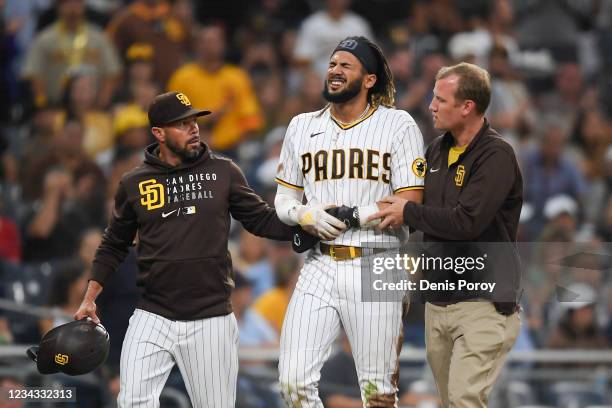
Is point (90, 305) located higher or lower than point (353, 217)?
lower

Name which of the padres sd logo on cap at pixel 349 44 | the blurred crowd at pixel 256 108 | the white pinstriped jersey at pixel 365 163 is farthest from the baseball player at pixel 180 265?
the blurred crowd at pixel 256 108

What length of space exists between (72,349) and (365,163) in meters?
1.76

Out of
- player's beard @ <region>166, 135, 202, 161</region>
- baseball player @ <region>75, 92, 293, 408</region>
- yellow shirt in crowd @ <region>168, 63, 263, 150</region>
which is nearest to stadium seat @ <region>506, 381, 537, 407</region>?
baseball player @ <region>75, 92, 293, 408</region>

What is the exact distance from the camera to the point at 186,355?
6.33m

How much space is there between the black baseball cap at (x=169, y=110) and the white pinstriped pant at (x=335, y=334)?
1.08m

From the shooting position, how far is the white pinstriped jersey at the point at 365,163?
623cm

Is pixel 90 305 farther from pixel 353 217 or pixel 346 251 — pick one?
pixel 353 217

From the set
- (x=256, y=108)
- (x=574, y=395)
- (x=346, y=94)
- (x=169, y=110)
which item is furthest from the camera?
(x=256, y=108)

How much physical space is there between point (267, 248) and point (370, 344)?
15.5ft

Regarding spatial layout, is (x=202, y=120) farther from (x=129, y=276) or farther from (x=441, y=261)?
(x=441, y=261)

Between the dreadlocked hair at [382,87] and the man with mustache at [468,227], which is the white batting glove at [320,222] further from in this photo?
the dreadlocked hair at [382,87]

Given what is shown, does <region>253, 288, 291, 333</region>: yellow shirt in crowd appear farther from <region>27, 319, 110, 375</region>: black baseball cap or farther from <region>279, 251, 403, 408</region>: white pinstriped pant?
<region>279, 251, 403, 408</region>: white pinstriped pant

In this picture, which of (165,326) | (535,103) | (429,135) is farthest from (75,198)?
(535,103)

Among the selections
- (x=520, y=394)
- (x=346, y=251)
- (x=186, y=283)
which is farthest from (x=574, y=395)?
(x=186, y=283)
